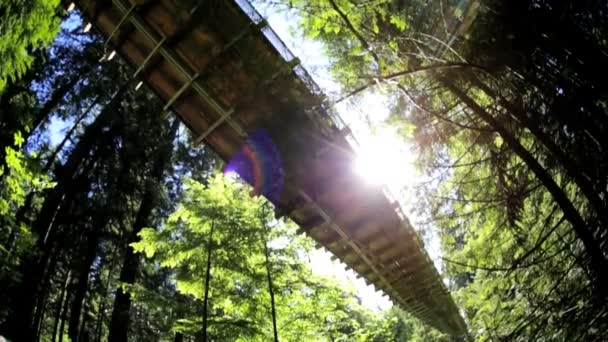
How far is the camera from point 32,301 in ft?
34.4

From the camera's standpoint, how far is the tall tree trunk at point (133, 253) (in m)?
11.4

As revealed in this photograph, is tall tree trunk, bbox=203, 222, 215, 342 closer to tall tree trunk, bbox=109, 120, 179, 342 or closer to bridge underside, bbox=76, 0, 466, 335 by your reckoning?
bridge underside, bbox=76, 0, 466, 335

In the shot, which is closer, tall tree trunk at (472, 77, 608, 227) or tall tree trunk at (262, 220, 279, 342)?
tall tree trunk at (472, 77, 608, 227)

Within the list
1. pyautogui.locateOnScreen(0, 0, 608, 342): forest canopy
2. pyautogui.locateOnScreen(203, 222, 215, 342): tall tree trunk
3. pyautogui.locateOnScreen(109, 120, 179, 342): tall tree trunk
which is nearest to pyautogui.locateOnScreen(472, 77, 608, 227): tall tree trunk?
pyautogui.locateOnScreen(0, 0, 608, 342): forest canopy

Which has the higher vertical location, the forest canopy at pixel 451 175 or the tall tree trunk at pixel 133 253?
the tall tree trunk at pixel 133 253

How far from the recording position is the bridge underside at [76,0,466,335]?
2.60 m

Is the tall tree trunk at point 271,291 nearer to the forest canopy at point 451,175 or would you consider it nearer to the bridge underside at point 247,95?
the forest canopy at point 451,175

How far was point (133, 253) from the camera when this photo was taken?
485 inches

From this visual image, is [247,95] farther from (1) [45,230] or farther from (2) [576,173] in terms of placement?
(1) [45,230]

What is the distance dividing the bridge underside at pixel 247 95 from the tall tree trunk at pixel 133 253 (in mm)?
9782

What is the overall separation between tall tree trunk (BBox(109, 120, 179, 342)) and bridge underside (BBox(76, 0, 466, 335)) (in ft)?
32.1

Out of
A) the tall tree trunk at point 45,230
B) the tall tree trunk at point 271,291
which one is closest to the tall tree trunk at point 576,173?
the tall tree trunk at point 271,291

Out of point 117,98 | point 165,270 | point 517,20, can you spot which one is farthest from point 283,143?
point 165,270

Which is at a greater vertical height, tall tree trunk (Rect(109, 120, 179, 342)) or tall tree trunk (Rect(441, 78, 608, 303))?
tall tree trunk (Rect(109, 120, 179, 342))
